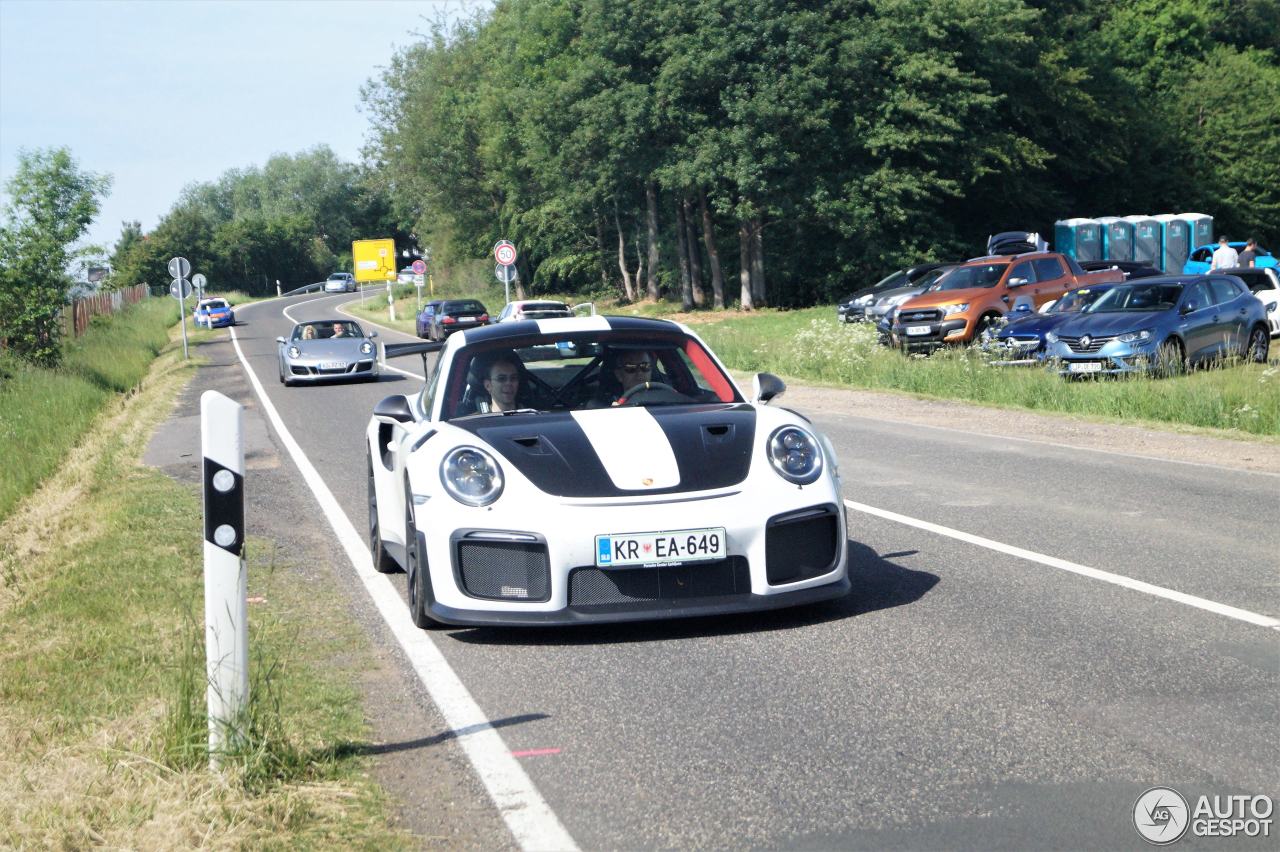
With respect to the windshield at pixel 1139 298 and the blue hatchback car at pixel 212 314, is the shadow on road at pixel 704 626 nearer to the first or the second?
the windshield at pixel 1139 298

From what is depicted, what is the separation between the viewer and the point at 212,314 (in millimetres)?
67312

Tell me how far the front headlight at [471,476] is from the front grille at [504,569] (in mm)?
205

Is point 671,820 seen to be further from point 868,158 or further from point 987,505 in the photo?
point 868,158

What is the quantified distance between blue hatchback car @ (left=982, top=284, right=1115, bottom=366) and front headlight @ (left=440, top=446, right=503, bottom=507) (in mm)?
16216

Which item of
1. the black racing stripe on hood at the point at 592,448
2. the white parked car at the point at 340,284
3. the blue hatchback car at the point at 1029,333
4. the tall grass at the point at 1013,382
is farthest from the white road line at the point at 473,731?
the white parked car at the point at 340,284

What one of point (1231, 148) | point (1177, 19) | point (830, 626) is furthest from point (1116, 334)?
point (1177, 19)

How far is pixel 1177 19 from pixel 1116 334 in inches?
2300

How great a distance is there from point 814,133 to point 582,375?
139 feet

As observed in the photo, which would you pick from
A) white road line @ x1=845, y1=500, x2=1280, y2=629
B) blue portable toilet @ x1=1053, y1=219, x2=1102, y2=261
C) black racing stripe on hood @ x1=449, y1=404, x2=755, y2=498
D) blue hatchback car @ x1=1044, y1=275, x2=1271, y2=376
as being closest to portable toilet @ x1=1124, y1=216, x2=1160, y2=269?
blue portable toilet @ x1=1053, y1=219, x2=1102, y2=261

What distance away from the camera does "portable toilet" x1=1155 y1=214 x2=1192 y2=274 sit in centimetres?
4766

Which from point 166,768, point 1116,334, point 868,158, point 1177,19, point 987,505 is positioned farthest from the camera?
point 1177,19

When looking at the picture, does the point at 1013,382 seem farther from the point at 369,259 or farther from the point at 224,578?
the point at 369,259

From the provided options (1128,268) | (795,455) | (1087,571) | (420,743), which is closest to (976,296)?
(1128,268)

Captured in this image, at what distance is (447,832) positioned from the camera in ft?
12.9
